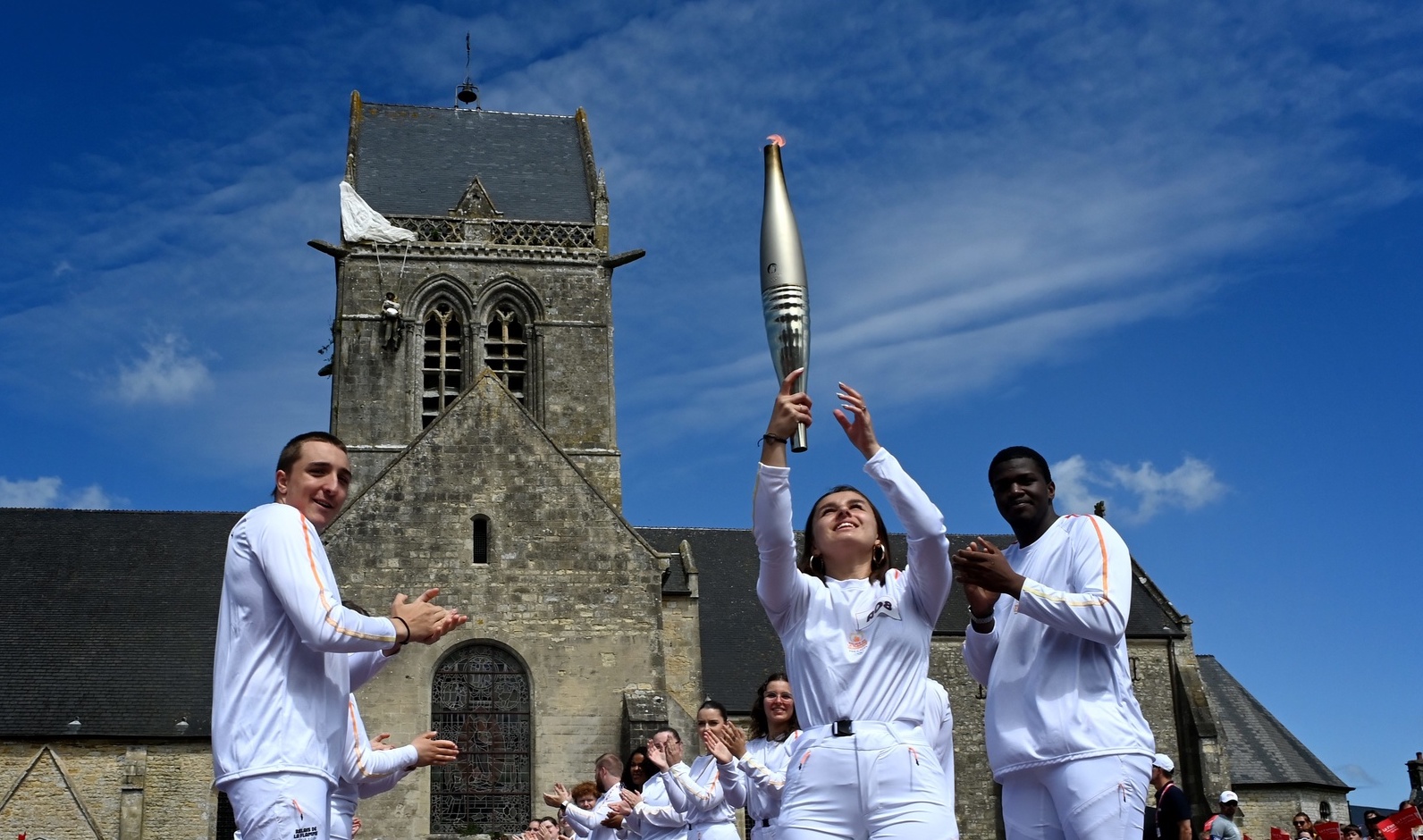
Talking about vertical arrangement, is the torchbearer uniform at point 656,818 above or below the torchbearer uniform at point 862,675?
below

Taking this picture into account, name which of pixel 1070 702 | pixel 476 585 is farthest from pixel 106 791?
pixel 1070 702

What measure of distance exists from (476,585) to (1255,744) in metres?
22.9

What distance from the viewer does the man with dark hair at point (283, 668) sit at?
180 inches

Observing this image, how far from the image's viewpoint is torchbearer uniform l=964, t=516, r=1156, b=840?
16.2 ft

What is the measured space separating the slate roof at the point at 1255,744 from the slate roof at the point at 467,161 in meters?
20.6

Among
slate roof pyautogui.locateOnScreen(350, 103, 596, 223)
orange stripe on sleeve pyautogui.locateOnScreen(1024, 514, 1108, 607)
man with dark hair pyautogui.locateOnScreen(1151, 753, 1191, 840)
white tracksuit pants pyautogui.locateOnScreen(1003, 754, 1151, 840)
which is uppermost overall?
slate roof pyautogui.locateOnScreen(350, 103, 596, 223)

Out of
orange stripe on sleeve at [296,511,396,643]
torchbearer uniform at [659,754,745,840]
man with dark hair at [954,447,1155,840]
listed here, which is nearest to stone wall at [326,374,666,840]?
torchbearer uniform at [659,754,745,840]

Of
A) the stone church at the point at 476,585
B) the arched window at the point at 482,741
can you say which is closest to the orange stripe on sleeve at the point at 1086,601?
the stone church at the point at 476,585

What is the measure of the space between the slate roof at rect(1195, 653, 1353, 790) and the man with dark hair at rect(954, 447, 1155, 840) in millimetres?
33503

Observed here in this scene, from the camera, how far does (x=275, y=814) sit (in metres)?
4.53

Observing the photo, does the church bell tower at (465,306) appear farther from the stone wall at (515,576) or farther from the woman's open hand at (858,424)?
the woman's open hand at (858,424)

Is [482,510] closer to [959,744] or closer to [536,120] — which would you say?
[959,744]

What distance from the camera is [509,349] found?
3328 centimetres

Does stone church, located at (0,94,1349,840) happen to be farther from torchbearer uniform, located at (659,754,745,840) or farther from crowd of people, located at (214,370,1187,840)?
crowd of people, located at (214,370,1187,840)
